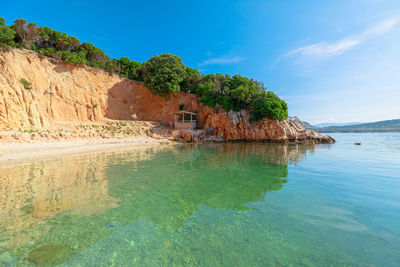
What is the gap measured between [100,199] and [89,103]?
95.5 feet

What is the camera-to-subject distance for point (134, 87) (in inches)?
1427

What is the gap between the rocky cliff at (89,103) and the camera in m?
18.7

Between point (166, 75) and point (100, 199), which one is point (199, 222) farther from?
point (166, 75)

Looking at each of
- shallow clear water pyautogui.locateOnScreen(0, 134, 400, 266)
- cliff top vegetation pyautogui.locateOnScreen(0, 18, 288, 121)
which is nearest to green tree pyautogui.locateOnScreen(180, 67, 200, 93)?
cliff top vegetation pyautogui.locateOnScreen(0, 18, 288, 121)

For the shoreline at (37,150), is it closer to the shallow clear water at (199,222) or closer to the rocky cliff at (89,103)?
the rocky cliff at (89,103)

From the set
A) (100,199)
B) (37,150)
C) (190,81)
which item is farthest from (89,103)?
(100,199)

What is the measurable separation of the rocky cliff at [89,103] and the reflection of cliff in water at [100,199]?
1503 cm

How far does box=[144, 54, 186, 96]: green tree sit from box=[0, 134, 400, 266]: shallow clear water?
28347mm

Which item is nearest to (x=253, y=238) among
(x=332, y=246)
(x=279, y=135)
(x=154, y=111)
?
(x=332, y=246)

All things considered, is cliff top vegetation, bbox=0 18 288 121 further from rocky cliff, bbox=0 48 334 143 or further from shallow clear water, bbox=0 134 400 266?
shallow clear water, bbox=0 134 400 266

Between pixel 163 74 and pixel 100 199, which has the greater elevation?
pixel 163 74

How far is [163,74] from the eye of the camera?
3300 cm

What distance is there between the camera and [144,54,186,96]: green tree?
3294 cm

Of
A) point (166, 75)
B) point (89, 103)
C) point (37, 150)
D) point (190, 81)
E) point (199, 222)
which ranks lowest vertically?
point (199, 222)
